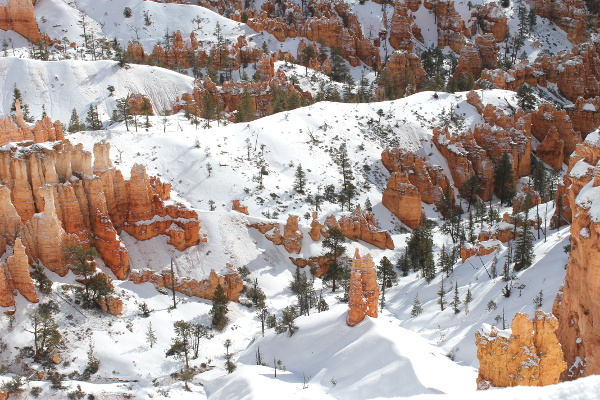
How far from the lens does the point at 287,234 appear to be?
60344mm

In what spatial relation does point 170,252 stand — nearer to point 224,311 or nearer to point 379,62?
point 224,311

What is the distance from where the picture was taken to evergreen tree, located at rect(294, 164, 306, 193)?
7286 cm

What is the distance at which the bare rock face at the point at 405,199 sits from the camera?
74562 mm

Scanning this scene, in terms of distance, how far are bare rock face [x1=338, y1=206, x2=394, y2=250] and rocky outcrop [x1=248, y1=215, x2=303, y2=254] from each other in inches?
243

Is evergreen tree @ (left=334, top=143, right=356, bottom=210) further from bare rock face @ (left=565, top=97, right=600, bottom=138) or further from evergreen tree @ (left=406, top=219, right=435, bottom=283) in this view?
bare rock face @ (left=565, top=97, right=600, bottom=138)

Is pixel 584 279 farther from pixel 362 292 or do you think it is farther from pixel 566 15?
pixel 566 15

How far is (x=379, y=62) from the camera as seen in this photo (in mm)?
135125

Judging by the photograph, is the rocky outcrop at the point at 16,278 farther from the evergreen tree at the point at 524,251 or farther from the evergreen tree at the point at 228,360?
the evergreen tree at the point at 524,251

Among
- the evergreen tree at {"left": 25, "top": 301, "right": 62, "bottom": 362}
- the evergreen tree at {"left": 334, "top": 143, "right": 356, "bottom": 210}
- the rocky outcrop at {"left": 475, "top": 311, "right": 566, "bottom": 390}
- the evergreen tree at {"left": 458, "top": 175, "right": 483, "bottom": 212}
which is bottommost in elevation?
the evergreen tree at {"left": 458, "top": 175, "right": 483, "bottom": 212}

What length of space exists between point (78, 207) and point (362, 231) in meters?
30.0

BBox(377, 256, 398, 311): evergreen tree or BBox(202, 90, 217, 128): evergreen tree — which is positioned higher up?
BBox(202, 90, 217, 128): evergreen tree

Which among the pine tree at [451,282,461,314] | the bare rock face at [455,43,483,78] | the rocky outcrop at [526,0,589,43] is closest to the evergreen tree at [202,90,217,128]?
the pine tree at [451,282,461,314]

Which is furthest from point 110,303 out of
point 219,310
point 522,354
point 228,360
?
point 522,354

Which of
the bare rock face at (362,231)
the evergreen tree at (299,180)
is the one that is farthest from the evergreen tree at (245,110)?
the bare rock face at (362,231)
